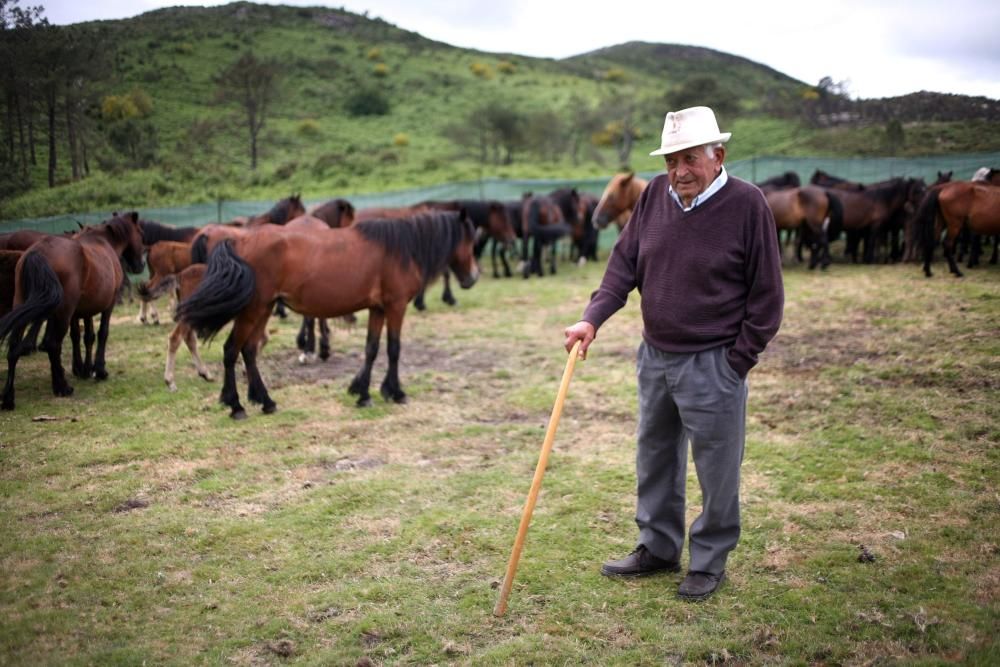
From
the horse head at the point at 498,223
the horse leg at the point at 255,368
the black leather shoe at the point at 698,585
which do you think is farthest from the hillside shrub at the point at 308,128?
the black leather shoe at the point at 698,585

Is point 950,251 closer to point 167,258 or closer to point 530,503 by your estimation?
point 530,503

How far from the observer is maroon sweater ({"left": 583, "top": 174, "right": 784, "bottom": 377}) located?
3225mm

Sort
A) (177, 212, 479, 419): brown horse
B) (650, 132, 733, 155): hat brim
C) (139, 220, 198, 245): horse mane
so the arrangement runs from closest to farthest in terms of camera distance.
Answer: (650, 132, 733, 155): hat brim < (177, 212, 479, 419): brown horse < (139, 220, 198, 245): horse mane

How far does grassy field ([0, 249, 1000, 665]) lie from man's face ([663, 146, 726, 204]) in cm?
204

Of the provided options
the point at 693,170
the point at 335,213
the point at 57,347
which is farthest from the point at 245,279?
the point at 335,213

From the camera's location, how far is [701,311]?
3.31 m

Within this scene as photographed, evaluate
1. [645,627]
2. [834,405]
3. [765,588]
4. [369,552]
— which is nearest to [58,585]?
[369,552]

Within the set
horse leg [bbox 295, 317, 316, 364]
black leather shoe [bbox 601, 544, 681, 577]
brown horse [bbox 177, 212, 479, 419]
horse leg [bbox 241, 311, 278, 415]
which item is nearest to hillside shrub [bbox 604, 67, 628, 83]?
horse leg [bbox 295, 317, 316, 364]

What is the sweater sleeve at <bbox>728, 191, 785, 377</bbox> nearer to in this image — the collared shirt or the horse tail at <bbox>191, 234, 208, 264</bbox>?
the collared shirt

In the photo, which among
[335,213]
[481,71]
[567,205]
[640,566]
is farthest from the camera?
[481,71]

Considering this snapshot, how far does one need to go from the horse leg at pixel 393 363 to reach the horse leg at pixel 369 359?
0.36ft

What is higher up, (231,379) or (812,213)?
(812,213)

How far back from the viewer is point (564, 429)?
6363 millimetres

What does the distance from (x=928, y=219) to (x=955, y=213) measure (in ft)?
1.70
